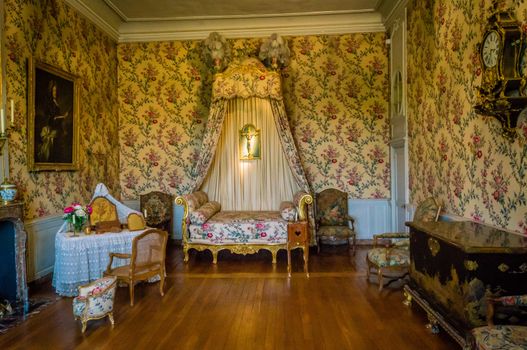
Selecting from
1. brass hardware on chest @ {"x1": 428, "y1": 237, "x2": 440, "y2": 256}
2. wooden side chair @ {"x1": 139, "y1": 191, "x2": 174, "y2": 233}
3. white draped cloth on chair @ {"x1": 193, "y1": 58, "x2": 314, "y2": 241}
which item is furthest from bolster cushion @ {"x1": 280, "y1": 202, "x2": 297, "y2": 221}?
brass hardware on chest @ {"x1": 428, "y1": 237, "x2": 440, "y2": 256}

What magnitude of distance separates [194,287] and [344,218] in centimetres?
315

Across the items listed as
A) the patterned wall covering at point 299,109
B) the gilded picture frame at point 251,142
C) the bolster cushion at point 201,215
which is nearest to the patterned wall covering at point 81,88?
the patterned wall covering at point 299,109

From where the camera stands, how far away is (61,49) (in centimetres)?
544

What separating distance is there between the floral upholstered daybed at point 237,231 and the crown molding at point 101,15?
3.29 m

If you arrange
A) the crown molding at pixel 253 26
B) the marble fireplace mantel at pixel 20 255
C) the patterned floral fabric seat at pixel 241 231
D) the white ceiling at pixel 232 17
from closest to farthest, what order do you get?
the marble fireplace mantel at pixel 20 255
the patterned floral fabric seat at pixel 241 231
the white ceiling at pixel 232 17
the crown molding at pixel 253 26

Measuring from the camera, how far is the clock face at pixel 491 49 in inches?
121

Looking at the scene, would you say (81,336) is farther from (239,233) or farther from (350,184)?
(350,184)

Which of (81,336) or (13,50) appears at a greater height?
(13,50)

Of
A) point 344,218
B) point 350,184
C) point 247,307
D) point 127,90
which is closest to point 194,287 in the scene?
point 247,307

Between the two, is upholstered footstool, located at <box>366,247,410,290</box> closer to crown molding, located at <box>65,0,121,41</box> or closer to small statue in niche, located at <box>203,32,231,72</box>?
small statue in niche, located at <box>203,32,231,72</box>

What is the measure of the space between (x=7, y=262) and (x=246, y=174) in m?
3.81

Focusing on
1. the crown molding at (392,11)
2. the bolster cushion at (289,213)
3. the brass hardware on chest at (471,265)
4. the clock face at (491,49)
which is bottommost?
the brass hardware on chest at (471,265)

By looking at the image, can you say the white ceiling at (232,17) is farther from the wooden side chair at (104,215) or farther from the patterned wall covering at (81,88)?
the wooden side chair at (104,215)

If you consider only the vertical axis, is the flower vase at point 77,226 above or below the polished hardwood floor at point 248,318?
above
